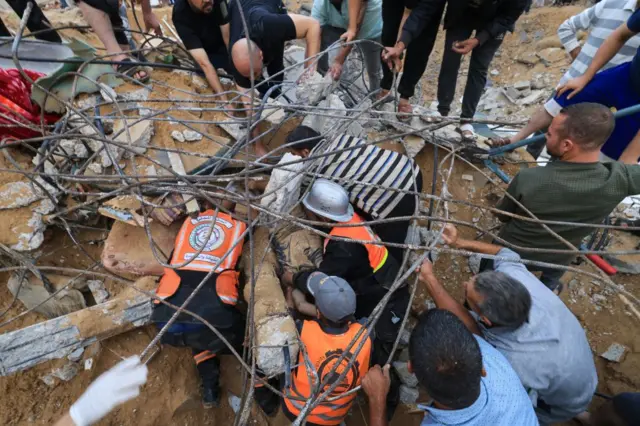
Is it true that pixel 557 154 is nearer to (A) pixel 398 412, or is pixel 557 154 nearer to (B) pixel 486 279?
(B) pixel 486 279

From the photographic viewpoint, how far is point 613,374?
2.66m

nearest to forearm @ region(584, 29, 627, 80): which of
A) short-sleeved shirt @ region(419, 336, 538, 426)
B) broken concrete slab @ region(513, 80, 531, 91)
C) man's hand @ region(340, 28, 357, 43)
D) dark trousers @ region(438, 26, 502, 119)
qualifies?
dark trousers @ region(438, 26, 502, 119)

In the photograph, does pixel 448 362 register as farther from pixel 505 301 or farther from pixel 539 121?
pixel 539 121

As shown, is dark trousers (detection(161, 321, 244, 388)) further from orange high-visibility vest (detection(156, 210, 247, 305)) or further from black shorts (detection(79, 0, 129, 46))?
black shorts (detection(79, 0, 129, 46))

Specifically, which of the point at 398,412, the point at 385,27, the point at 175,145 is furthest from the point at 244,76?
the point at 398,412

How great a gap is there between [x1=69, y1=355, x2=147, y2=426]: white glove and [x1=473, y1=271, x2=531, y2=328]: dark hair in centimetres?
162

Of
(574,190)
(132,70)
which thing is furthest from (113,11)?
(574,190)

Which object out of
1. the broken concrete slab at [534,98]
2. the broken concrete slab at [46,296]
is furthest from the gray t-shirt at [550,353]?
the broken concrete slab at [534,98]

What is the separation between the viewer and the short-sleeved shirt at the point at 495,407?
4.91ft

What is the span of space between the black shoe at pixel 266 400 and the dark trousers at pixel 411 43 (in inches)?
126

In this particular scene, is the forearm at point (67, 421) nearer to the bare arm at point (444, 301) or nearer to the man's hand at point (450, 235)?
the bare arm at point (444, 301)

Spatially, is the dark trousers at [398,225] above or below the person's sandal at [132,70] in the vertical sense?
below

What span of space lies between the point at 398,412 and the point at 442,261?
136 cm

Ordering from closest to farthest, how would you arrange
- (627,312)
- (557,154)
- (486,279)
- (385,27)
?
(486,279), (557,154), (627,312), (385,27)
